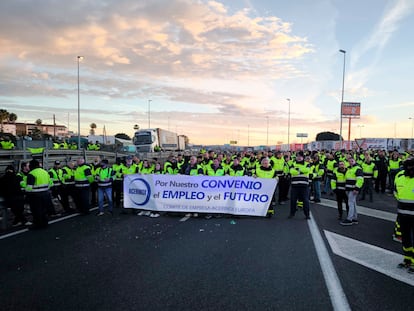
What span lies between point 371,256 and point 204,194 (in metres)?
5.01

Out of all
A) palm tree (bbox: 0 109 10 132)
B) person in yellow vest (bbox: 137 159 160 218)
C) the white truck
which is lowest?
person in yellow vest (bbox: 137 159 160 218)

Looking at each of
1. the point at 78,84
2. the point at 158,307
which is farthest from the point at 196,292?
the point at 78,84

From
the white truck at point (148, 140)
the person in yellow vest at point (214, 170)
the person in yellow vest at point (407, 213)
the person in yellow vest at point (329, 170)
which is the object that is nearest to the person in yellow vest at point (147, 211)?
the person in yellow vest at point (214, 170)

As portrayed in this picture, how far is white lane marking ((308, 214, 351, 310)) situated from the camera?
401cm

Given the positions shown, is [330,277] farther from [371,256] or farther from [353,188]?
[353,188]

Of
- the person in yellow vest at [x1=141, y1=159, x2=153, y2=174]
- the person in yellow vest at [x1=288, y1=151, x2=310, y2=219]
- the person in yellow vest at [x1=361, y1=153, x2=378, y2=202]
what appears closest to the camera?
the person in yellow vest at [x1=288, y1=151, x2=310, y2=219]

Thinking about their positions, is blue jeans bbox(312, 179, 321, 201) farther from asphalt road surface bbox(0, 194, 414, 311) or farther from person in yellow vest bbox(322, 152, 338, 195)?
asphalt road surface bbox(0, 194, 414, 311)

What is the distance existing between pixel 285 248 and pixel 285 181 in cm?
669

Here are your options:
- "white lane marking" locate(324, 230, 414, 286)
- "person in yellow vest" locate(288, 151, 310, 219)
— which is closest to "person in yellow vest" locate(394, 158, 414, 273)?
"white lane marking" locate(324, 230, 414, 286)

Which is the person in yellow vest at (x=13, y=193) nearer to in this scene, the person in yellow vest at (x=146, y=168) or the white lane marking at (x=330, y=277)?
the person in yellow vest at (x=146, y=168)

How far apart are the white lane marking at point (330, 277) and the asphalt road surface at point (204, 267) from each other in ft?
0.05

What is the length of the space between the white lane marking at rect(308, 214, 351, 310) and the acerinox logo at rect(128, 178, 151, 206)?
522 cm

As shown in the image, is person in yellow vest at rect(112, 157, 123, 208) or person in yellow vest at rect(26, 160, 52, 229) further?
person in yellow vest at rect(112, 157, 123, 208)

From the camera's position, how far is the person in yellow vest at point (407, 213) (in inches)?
206
